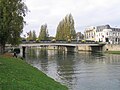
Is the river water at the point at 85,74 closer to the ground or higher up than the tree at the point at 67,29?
closer to the ground

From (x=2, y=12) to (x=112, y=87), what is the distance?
29.6 meters

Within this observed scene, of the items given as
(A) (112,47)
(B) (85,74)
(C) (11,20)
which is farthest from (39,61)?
(A) (112,47)

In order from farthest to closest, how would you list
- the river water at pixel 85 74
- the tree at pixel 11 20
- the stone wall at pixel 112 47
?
1. the stone wall at pixel 112 47
2. the tree at pixel 11 20
3. the river water at pixel 85 74

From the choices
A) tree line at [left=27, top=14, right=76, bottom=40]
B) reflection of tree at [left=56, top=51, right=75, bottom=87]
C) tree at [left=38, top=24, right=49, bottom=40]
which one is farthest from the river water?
tree at [left=38, top=24, right=49, bottom=40]

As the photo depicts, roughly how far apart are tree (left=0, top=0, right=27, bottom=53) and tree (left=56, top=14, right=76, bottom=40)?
94574 millimetres

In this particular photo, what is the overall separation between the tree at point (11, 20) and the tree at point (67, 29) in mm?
94574

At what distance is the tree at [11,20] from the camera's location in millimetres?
53406

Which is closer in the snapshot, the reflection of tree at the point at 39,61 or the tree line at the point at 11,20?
the tree line at the point at 11,20

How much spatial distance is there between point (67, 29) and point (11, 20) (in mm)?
97374

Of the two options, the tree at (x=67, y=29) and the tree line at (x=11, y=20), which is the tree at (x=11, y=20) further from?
the tree at (x=67, y=29)

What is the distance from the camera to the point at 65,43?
414ft

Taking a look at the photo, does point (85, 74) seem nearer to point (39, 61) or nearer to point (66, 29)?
point (39, 61)

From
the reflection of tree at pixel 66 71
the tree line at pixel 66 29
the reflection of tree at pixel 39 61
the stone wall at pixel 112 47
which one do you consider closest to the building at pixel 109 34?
the tree line at pixel 66 29

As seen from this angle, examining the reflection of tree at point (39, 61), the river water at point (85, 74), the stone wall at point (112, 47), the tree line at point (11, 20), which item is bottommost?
the river water at point (85, 74)
